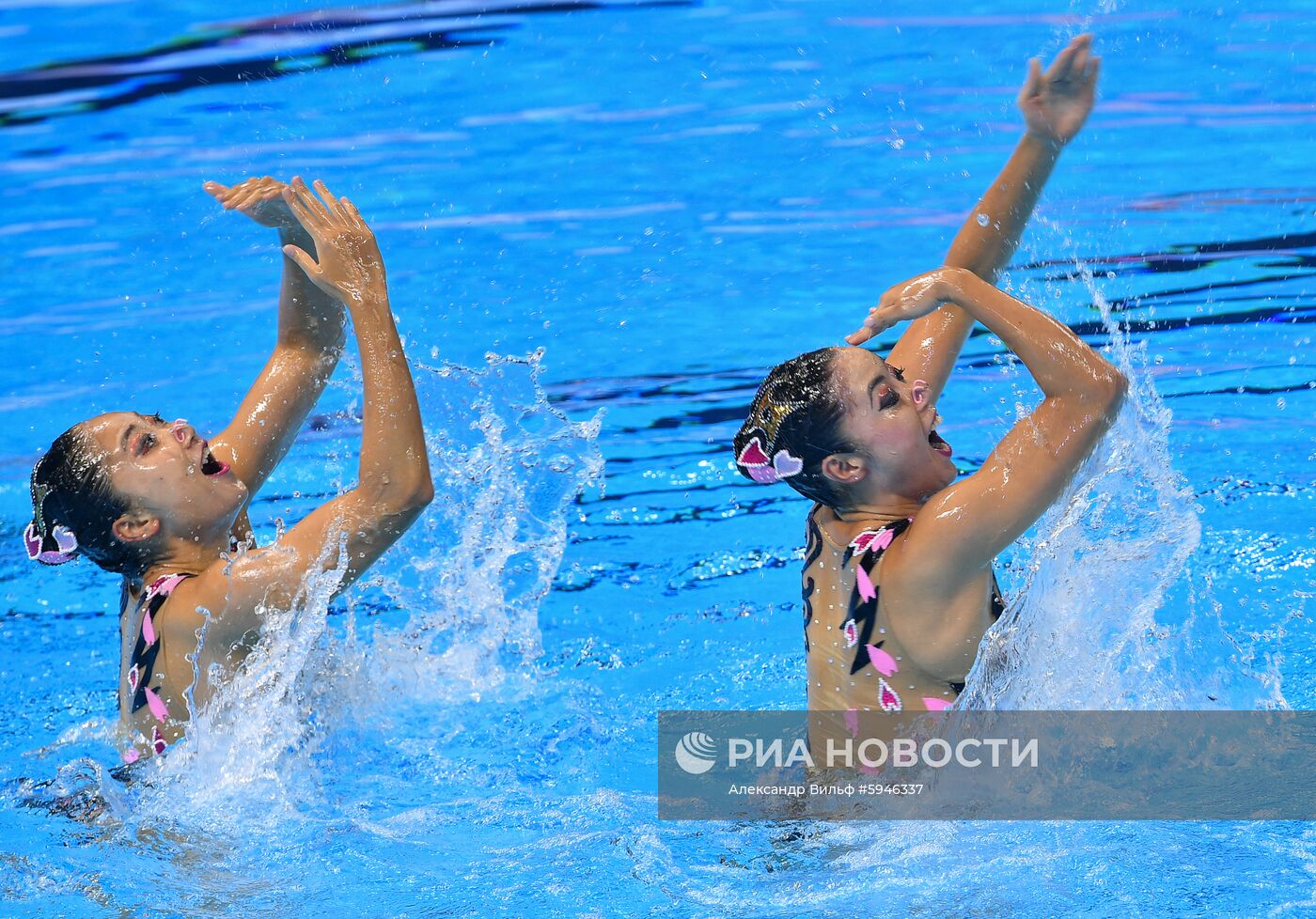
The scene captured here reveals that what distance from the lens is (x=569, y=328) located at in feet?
24.3

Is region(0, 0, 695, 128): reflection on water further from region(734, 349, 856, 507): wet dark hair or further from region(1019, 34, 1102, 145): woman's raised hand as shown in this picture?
region(734, 349, 856, 507): wet dark hair

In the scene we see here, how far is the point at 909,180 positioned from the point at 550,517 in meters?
3.89

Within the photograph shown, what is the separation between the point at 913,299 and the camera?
3.20m

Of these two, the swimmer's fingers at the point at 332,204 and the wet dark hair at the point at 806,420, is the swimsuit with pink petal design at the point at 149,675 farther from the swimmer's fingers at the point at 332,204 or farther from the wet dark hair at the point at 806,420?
the wet dark hair at the point at 806,420

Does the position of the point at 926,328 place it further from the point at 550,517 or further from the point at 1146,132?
the point at 1146,132

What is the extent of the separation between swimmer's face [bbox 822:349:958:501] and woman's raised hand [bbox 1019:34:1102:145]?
2.89ft

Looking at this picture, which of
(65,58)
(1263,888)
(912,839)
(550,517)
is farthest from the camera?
(65,58)

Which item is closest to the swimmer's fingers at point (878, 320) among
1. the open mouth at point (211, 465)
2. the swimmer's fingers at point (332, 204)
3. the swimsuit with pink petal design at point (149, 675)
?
the swimmer's fingers at point (332, 204)

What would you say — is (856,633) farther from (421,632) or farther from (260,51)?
(260,51)

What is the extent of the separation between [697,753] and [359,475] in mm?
1359

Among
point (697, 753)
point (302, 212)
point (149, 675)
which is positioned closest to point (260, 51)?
point (302, 212)

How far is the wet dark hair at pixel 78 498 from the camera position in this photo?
3.79 metres

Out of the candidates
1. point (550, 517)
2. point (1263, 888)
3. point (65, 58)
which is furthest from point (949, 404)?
point (65, 58)

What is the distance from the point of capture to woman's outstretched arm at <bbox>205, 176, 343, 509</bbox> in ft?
14.2
